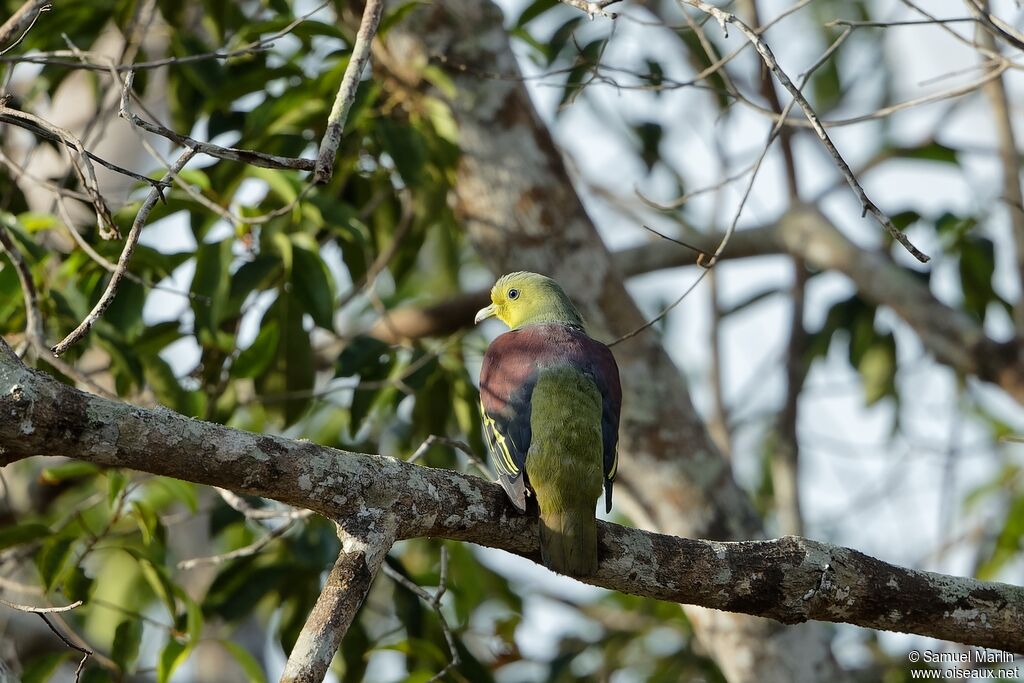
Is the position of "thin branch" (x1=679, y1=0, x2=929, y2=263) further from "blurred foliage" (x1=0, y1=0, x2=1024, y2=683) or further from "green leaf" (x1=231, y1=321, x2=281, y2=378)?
"green leaf" (x1=231, y1=321, x2=281, y2=378)

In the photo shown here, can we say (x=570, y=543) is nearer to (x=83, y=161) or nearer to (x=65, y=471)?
(x=83, y=161)

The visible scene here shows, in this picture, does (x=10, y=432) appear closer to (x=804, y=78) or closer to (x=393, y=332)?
Answer: (x=804, y=78)

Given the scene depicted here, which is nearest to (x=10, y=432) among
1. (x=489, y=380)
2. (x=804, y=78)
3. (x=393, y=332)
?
(x=489, y=380)

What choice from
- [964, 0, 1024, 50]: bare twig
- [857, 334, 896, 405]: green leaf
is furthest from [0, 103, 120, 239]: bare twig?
[857, 334, 896, 405]: green leaf

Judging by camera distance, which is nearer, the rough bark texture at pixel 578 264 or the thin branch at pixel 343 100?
the thin branch at pixel 343 100

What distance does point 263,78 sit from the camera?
4355 millimetres

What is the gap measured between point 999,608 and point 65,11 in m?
3.80

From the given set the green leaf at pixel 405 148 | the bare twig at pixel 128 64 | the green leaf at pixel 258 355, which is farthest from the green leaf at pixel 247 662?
the bare twig at pixel 128 64

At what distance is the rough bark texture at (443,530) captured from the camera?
2146mm

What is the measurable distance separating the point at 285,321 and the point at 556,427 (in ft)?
4.38

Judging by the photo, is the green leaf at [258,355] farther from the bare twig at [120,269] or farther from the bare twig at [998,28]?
the bare twig at [998,28]

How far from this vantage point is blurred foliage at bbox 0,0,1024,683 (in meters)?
3.69

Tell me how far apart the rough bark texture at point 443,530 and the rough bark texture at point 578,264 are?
1596mm

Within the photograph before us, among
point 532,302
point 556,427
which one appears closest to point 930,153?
point 532,302
